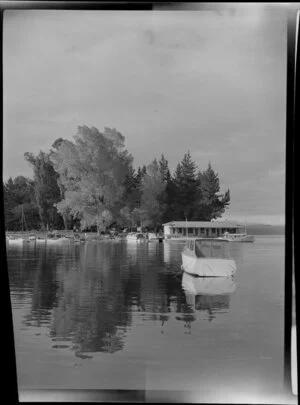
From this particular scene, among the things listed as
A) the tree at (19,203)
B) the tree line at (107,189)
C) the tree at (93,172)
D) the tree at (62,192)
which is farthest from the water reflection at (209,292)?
the tree at (19,203)

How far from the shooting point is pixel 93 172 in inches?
129

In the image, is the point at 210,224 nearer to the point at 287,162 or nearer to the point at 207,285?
the point at 207,285

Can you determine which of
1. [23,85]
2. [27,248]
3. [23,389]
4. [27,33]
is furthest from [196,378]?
[27,33]

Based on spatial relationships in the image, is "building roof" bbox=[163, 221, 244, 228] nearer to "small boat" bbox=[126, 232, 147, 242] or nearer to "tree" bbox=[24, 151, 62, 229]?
"small boat" bbox=[126, 232, 147, 242]

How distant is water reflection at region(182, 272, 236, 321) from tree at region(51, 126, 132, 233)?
0.68 metres

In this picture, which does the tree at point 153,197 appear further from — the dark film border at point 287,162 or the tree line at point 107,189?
the dark film border at point 287,162

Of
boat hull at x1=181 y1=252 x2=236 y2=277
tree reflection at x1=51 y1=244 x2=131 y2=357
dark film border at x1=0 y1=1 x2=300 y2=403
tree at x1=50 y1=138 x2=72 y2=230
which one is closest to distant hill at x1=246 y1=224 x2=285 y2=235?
dark film border at x1=0 y1=1 x2=300 y2=403

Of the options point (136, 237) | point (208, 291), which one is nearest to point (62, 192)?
point (136, 237)

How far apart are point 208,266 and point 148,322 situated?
52 centimetres

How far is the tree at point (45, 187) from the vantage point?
126 inches

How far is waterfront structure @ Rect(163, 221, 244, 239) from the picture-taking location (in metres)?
3.26

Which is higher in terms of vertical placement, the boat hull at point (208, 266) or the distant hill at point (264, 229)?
the distant hill at point (264, 229)

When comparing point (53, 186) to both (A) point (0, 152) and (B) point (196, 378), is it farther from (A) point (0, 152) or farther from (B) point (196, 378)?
(B) point (196, 378)

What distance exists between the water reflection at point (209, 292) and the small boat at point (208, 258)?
39 millimetres
